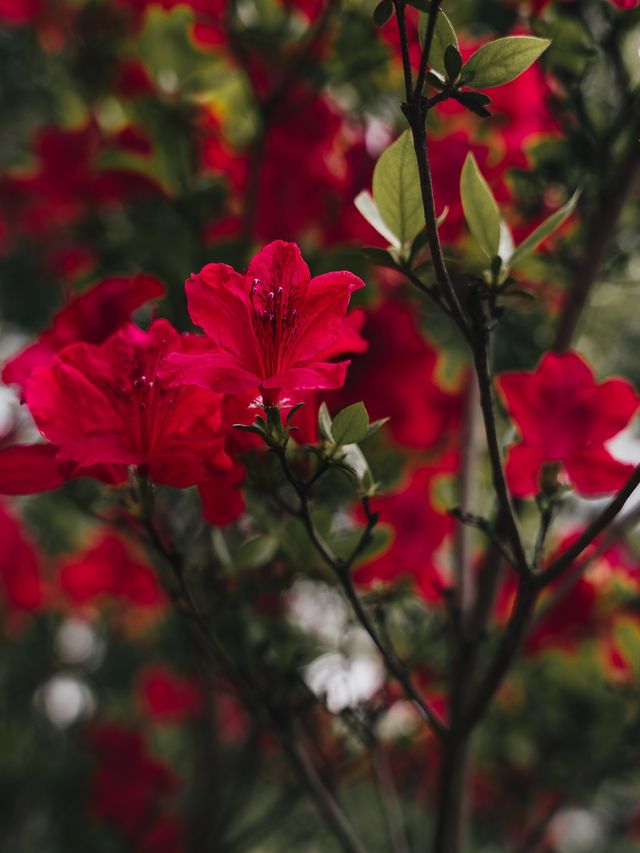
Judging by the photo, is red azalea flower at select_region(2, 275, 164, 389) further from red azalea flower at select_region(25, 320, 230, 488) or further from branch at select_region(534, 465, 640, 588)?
branch at select_region(534, 465, 640, 588)

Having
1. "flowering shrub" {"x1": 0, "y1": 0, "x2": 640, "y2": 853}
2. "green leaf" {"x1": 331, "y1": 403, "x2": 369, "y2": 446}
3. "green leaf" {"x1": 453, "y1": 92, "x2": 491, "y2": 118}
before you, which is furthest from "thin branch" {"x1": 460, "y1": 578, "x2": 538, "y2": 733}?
"green leaf" {"x1": 453, "y1": 92, "x2": 491, "y2": 118}

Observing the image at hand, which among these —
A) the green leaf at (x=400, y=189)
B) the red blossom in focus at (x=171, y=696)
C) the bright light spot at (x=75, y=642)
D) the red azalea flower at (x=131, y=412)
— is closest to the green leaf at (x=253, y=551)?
the red azalea flower at (x=131, y=412)

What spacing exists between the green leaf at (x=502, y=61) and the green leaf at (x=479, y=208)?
0.04m

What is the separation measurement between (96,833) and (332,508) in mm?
1014

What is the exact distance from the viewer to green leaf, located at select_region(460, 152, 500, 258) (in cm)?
45

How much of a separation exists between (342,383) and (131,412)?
5.2 inches

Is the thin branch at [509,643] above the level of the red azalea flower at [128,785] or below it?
above

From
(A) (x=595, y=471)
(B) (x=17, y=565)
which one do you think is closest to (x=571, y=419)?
(A) (x=595, y=471)

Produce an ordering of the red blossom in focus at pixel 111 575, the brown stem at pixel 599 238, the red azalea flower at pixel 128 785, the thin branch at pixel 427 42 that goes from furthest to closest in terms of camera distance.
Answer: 1. the red azalea flower at pixel 128 785
2. the red blossom in focus at pixel 111 575
3. the brown stem at pixel 599 238
4. the thin branch at pixel 427 42

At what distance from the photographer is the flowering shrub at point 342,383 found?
1.45 ft

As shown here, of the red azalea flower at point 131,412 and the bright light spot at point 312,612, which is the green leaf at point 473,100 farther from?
the bright light spot at point 312,612

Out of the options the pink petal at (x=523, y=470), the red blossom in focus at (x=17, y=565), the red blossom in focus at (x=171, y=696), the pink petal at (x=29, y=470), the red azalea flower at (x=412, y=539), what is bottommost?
the red blossom in focus at (x=171, y=696)

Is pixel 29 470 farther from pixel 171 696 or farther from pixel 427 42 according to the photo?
pixel 171 696

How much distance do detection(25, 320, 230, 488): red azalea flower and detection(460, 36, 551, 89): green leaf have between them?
19cm
